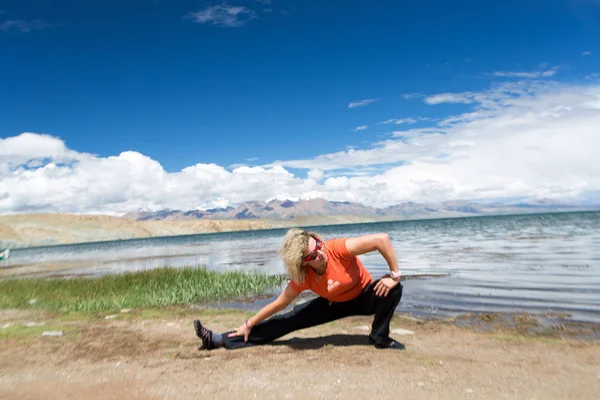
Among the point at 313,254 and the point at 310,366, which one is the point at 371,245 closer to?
the point at 313,254

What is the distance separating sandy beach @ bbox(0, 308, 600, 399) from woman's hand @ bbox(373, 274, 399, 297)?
0.89m

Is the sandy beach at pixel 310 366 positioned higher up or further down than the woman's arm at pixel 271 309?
further down

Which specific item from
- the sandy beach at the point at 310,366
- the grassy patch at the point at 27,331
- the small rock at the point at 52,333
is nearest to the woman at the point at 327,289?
the sandy beach at the point at 310,366

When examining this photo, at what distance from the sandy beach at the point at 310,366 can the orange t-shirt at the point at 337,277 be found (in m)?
0.94

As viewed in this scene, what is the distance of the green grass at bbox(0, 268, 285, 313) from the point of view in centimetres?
1391

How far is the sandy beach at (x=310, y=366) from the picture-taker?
4.89 m

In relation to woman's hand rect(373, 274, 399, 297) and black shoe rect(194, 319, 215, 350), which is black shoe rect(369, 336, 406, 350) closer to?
woman's hand rect(373, 274, 399, 297)

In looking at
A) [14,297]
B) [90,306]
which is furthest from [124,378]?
[14,297]

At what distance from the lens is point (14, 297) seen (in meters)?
16.4

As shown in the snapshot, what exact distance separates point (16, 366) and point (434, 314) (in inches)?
337

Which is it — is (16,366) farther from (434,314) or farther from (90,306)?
(434,314)

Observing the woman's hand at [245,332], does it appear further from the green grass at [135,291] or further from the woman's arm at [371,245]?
the green grass at [135,291]

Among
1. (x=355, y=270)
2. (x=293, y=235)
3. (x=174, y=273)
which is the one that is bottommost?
(x=174, y=273)

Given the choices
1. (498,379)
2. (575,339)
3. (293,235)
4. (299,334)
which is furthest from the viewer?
(299,334)
